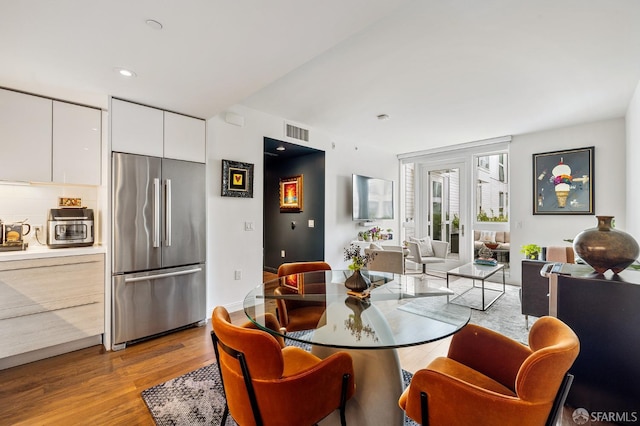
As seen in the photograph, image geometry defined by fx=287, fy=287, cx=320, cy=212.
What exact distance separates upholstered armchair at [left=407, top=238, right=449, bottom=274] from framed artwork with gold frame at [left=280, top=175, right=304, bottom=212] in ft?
7.55

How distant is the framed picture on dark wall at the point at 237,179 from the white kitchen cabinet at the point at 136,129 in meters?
0.75

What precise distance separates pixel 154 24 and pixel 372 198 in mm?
4421

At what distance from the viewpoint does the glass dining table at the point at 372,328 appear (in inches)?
55.8

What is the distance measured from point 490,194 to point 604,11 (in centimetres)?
403

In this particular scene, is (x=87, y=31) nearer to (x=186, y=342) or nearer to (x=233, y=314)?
(x=186, y=342)

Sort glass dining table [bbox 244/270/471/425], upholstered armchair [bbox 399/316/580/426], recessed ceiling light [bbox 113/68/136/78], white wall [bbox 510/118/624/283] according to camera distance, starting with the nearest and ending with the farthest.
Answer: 1. upholstered armchair [bbox 399/316/580/426]
2. glass dining table [bbox 244/270/471/425]
3. recessed ceiling light [bbox 113/68/136/78]
4. white wall [bbox 510/118/624/283]

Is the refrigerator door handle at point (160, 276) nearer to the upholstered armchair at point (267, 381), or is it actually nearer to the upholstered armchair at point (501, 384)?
the upholstered armchair at point (267, 381)

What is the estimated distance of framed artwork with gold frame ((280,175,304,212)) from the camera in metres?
5.23

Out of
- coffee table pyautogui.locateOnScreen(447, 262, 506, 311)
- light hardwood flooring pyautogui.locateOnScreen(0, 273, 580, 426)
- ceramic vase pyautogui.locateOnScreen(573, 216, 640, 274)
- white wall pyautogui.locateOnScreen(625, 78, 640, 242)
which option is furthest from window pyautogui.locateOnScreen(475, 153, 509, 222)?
ceramic vase pyautogui.locateOnScreen(573, 216, 640, 274)

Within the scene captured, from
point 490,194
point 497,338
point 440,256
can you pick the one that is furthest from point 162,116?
point 490,194

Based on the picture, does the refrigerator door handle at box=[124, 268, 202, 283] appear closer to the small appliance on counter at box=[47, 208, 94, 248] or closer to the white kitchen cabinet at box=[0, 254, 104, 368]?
the white kitchen cabinet at box=[0, 254, 104, 368]

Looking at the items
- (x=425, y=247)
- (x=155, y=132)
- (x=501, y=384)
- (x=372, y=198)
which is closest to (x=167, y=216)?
(x=155, y=132)

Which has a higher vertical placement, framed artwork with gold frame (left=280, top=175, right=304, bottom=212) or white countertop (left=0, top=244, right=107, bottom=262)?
framed artwork with gold frame (left=280, top=175, right=304, bottom=212)

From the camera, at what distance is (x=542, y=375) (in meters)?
0.98
